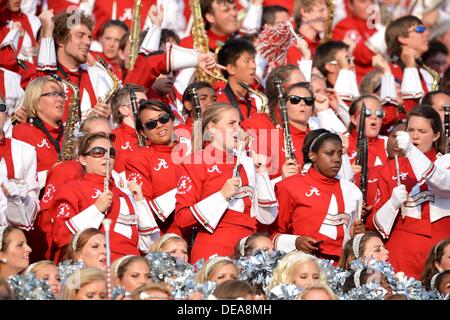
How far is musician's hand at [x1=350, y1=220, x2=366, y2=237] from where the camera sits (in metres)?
10.8

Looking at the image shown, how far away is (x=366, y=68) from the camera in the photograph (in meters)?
15.0

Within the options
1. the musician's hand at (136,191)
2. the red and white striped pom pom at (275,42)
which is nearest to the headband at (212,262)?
the musician's hand at (136,191)

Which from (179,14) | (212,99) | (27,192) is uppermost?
(179,14)

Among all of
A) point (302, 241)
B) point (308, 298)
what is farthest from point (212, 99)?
point (308, 298)

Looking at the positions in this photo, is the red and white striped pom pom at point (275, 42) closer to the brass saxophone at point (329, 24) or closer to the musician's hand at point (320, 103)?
the musician's hand at point (320, 103)

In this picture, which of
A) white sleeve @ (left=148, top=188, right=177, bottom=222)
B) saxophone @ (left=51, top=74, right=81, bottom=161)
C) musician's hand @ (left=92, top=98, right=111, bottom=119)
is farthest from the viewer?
musician's hand @ (left=92, top=98, right=111, bottom=119)

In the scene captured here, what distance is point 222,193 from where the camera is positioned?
10.3 meters

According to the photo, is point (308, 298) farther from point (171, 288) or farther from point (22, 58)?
point (22, 58)

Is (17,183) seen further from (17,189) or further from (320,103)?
(320,103)

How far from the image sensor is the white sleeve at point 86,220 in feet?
32.7

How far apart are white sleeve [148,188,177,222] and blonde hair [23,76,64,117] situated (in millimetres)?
1245

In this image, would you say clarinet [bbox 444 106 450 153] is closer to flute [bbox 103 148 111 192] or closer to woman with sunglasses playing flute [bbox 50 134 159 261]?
woman with sunglasses playing flute [bbox 50 134 159 261]

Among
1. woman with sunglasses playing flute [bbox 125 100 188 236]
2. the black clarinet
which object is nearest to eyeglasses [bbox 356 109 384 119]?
the black clarinet

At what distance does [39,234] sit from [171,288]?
1.71 metres
